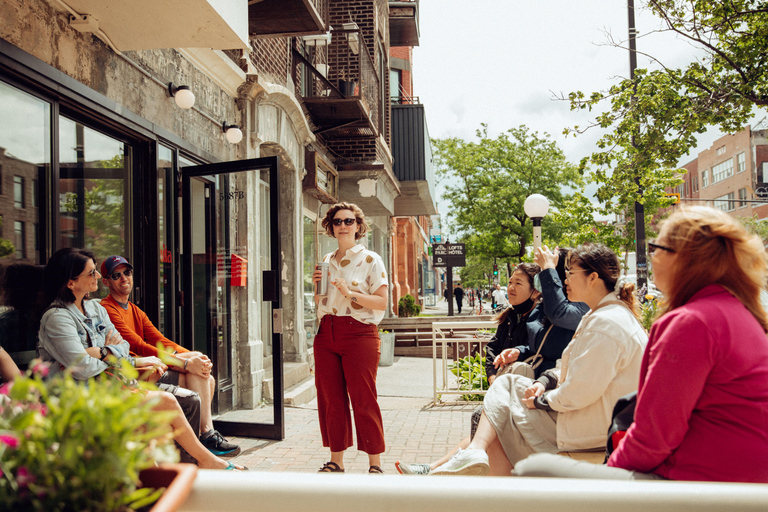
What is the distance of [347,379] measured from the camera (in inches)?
166

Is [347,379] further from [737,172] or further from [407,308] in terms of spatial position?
[737,172]

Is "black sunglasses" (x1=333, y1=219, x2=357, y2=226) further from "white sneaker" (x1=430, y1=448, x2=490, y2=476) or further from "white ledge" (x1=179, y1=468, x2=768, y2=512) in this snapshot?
"white ledge" (x1=179, y1=468, x2=768, y2=512)

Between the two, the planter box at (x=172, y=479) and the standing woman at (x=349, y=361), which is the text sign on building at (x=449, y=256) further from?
the planter box at (x=172, y=479)

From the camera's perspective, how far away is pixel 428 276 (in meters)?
68.8

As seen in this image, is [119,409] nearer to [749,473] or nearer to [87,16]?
[749,473]

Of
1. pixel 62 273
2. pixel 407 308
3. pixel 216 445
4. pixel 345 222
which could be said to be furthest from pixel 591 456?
pixel 407 308

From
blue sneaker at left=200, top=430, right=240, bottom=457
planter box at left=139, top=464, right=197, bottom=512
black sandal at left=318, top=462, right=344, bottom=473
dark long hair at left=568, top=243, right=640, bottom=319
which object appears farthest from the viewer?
blue sneaker at left=200, top=430, right=240, bottom=457

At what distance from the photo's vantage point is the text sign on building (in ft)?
81.7

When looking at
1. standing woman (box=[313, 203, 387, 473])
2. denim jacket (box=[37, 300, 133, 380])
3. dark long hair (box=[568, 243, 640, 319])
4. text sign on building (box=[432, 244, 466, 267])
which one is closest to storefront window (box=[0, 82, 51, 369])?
denim jacket (box=[37, 300, 133, 380])

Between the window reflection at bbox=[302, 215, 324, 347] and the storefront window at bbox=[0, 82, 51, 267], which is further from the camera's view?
the window reflection at bbox=[302, 215, 324, 347]

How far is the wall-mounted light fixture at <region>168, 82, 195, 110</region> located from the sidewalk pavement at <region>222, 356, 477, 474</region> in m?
3.20

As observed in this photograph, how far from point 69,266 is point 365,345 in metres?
1.98

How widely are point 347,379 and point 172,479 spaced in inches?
120

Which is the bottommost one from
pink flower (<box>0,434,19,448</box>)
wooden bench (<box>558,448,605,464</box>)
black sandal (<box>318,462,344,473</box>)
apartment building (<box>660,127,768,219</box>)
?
black sandal (<box>318,462,344,473</box>)
